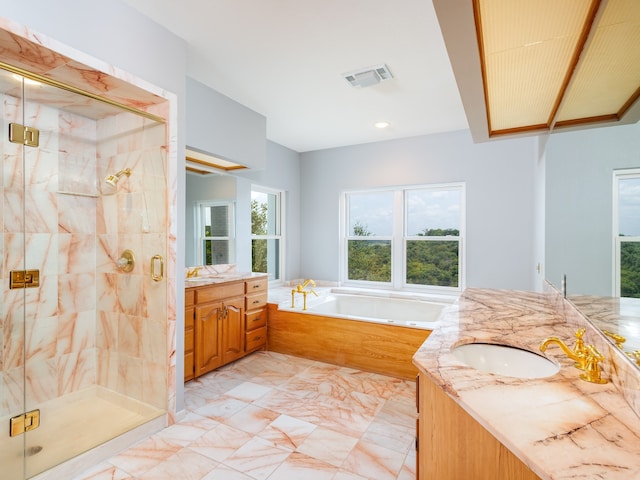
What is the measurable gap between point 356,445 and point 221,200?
2692 millimetres

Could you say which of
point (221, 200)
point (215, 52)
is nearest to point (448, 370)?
point (215, 52)

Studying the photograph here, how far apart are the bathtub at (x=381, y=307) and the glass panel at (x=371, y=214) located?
0.96 m

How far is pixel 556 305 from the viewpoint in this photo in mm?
1950

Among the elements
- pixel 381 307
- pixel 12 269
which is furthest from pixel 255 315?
pixel 12 269

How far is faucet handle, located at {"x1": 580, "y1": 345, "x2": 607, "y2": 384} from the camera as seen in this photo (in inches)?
39.1

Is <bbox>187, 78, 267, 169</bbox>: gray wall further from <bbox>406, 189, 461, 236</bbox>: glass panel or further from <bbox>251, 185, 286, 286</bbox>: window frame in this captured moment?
<bbox>406, 189, 461, 236</bbox>: glass panel

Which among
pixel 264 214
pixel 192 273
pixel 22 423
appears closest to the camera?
pixel 22 423

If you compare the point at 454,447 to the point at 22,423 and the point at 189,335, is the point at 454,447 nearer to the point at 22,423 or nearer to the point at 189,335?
the point at 189,335

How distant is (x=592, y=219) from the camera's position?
1.19 meters

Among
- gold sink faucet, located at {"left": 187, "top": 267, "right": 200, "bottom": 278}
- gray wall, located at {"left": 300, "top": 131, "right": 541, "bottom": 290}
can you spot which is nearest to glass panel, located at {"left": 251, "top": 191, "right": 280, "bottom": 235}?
gray wall, located at {"left": 300, "top": 131, "right": 541, "bottom": 290}

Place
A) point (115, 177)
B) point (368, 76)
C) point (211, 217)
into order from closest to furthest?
point (115, 177) < point (368, 76) < point (211, 217)

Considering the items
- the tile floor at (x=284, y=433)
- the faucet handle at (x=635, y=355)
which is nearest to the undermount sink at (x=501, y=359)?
the faucet handle at (x=635, y=355)

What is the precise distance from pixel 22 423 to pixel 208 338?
1.25 m

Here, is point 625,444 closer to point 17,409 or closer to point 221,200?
point 17,409
